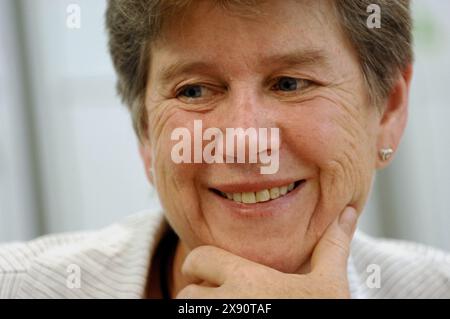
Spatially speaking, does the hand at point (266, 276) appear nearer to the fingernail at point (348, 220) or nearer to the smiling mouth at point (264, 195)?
the fingernail at point (348, 220)

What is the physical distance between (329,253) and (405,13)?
2.24ft

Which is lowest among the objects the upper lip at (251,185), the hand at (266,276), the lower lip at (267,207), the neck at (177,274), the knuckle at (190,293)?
the neck at (177,274)

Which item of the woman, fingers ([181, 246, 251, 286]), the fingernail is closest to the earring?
the woman

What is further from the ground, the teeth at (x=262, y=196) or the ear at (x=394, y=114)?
the ear at (x=394, y=114)

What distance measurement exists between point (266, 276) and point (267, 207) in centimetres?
19

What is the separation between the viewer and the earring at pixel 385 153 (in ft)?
5.99

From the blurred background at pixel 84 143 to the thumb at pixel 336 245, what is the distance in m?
3.27

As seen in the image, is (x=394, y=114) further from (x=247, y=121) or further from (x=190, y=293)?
(x=190, y=293)

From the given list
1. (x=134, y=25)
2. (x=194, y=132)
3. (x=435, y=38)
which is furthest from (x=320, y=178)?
(x=435, y=38)

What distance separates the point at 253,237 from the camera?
1623mm

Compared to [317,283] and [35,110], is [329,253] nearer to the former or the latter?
[317,283]

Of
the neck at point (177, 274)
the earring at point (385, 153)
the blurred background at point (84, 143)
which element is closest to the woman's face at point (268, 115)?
the earring at point (385, 153)

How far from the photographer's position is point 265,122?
1.55m

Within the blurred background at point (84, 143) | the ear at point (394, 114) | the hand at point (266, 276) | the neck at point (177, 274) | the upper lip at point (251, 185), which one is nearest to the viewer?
the hand at point (266, 276)
